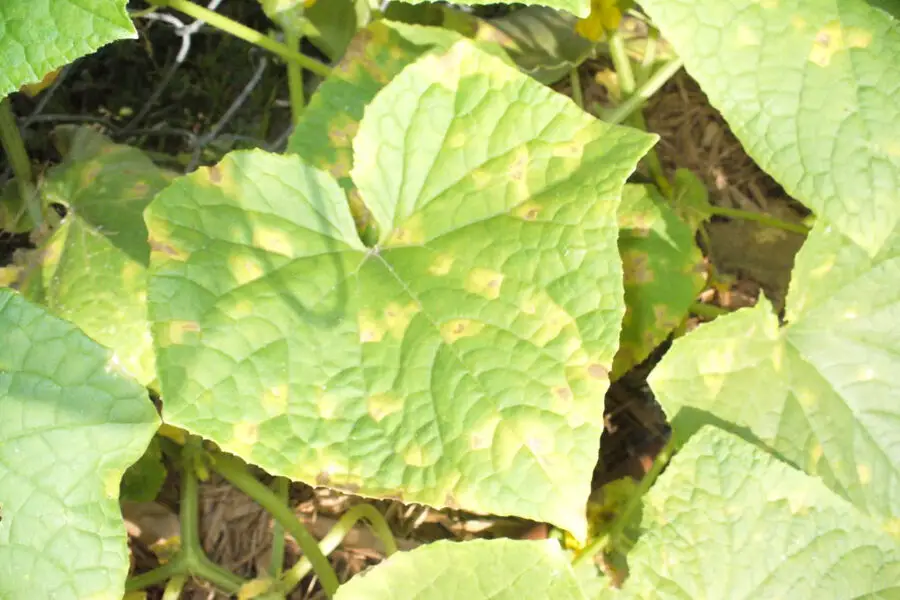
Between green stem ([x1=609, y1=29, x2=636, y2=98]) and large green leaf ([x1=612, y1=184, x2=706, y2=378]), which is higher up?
green stem ([x1=609, y1=29, x2=636, y2=98])

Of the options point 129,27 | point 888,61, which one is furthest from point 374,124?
point 888,61

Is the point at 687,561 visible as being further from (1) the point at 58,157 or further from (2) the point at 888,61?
(1) the point at 58,157

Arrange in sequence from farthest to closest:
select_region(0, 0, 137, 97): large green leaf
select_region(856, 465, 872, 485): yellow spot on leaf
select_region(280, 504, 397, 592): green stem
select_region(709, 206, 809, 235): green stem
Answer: select_region(709, 206, 809, 235): green stem
select_region(280, 504, 397, 592): green stem
select_region(856, 465, 872, 485): yellow spot on leaf
select_region(0, 0, 137, 97): large green leaf

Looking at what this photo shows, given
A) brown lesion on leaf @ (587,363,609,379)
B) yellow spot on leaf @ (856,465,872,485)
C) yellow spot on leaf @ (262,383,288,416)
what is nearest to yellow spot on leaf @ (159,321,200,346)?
yellow spot on leaf @ (262,383,288,416)

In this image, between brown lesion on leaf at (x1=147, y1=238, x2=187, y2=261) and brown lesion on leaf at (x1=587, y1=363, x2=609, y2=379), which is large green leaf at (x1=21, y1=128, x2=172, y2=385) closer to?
brown lesion on leaf at (x1=147, y1=238, x2=187, y2=261)

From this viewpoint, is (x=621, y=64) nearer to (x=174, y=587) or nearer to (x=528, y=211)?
(x=528, y=211)

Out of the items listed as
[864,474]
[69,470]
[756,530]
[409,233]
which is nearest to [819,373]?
[864,474]

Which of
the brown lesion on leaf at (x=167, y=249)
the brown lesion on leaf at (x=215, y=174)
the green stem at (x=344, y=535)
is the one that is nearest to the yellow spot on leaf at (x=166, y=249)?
→ the brown lesion on leaf at (x=167, y=249)

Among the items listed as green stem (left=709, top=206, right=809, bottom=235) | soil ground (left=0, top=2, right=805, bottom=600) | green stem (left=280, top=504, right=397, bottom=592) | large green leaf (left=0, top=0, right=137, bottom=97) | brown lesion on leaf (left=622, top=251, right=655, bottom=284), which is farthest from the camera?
green stem (left=709, top=206, right=809, bottom=235)
